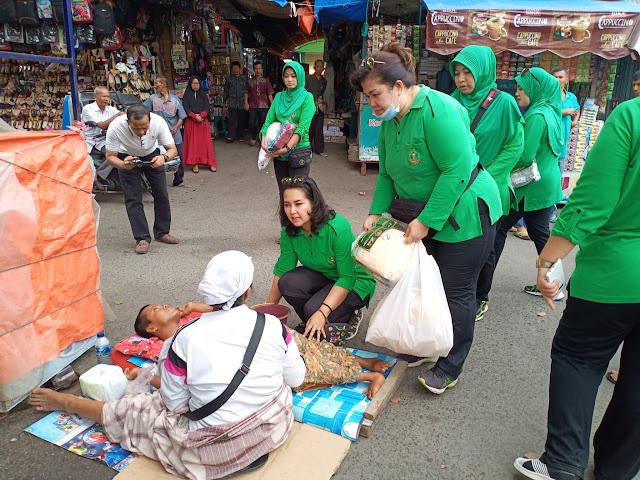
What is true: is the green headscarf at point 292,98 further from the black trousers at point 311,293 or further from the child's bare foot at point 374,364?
the child's bare foot at point 374,364

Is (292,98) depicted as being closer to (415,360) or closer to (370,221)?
(370,221)

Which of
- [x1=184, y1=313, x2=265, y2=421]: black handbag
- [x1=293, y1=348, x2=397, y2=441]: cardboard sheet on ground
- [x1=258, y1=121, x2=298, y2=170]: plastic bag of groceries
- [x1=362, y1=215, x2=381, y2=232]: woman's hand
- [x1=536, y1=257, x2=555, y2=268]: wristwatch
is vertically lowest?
[x1=293, y1=348, x2=397, y2=441]: cardboard sheet on ground

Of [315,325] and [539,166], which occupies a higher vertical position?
[539,166]

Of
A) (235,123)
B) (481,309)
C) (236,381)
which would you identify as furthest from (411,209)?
(235,123)

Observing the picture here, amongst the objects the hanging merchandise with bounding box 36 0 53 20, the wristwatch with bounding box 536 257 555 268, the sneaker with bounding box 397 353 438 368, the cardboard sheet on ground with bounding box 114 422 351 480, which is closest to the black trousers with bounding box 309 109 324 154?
the hanging merchandise with bounding box 36 0 53 20

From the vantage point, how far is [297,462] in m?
2.29

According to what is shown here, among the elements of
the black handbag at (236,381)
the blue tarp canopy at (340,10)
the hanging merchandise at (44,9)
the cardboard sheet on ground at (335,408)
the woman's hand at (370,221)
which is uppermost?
the blue tarp canopy at (340,10)

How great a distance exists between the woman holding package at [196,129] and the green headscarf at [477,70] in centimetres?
638

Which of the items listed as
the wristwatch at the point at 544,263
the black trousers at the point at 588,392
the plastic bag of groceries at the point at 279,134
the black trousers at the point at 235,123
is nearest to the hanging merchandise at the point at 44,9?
the black trousers at the point at 235,123

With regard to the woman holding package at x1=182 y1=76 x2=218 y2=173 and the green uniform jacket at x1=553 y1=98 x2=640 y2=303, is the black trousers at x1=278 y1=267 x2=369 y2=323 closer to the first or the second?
the green uniform jacket at x1=553 y1=98 x2=640 y2=303

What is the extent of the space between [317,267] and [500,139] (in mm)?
1485

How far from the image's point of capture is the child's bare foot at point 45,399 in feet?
8.68

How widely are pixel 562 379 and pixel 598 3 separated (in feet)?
24.5

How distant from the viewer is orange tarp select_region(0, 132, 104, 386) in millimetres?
2529
